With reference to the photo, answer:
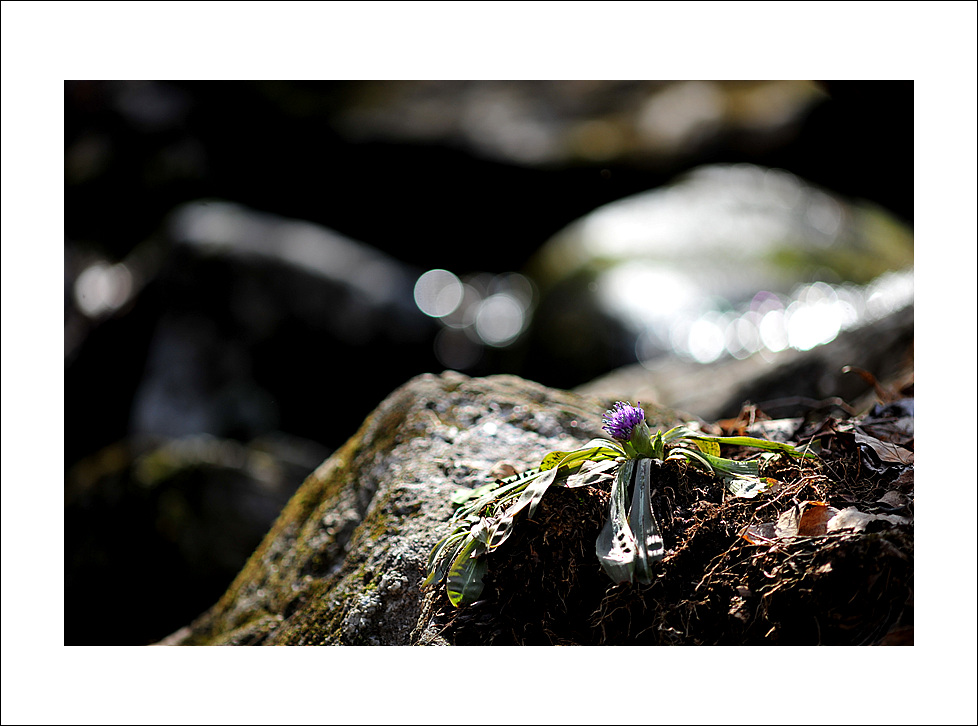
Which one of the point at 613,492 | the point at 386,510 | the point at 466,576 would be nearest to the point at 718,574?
the point at 613,492

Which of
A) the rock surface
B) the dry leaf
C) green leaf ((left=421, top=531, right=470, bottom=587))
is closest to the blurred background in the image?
the rock surface

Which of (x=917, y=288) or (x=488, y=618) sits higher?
(x=917, y=288)

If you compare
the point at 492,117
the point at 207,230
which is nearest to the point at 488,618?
the point at 207,230

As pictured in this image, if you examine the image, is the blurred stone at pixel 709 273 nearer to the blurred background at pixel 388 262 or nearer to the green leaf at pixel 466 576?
the blurred background at pixel 388 262

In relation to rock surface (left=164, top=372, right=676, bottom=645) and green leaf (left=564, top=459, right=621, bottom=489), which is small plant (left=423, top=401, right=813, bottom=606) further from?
rock surface (left=164, top=372, right=676, bottom=645)

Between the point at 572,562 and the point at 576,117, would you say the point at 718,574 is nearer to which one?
the point at 572,562
